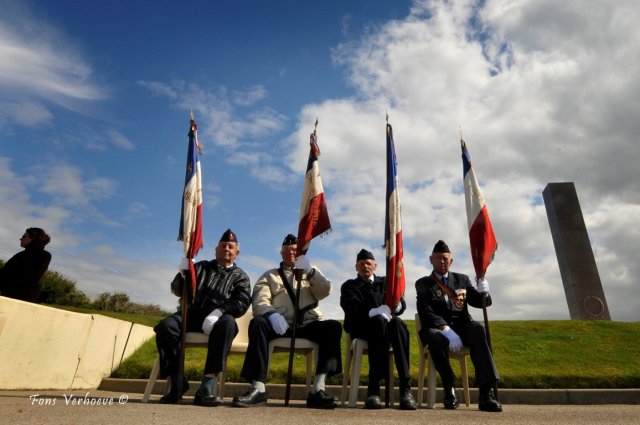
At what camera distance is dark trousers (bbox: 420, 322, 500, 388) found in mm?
4691

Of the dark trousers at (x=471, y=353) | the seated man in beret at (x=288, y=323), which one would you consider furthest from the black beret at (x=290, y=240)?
the dark trousers at (x=471, y=353)

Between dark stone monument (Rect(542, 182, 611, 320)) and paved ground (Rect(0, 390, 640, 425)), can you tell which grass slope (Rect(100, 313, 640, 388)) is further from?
dark stone monument (Rect(542, 182, 611, 320))

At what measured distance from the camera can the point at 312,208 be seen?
18.6 ft

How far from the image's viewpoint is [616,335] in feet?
30.1

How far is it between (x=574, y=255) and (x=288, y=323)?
42.6 ft

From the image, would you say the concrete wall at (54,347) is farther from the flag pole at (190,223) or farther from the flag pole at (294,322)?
the flag pole at (294,322)

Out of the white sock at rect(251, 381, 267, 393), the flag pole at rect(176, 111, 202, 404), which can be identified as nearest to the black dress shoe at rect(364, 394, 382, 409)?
the white sock at rect(251, 381, 267, 393)

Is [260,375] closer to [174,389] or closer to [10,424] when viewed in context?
[174,389]

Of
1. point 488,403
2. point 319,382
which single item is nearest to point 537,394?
point 488,403

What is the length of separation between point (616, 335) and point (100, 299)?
15567 millimetres

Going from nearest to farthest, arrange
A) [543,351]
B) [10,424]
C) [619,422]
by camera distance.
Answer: [10,424] < [619,422] < [543,351]

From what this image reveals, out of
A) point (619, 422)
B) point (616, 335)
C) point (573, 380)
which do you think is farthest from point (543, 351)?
point (619, 422)

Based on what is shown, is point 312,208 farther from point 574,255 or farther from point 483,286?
point 574,255

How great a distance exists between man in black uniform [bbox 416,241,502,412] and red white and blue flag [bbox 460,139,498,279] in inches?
10.0
